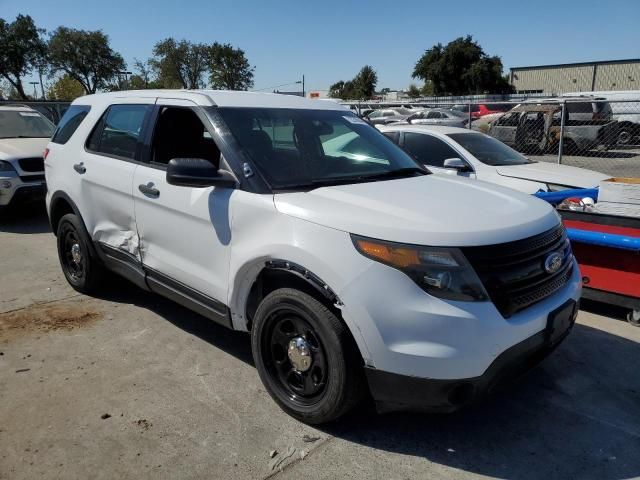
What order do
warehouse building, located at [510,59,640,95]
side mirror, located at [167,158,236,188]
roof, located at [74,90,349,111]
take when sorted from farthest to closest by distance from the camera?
warehouse building, located at [510,59,640,95] < roof, located at [74,90,349,111] < side mirror, located at [167,158,236,188]

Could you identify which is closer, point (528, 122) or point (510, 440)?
point (510, 440)

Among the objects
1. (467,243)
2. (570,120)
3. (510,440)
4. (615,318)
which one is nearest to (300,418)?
(510,440)

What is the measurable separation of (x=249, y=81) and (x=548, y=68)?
36.1m

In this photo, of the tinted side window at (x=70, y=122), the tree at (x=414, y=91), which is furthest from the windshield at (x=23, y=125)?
the tree at (x=414, y=91)

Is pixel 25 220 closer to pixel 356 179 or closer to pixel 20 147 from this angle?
pixel 20 147

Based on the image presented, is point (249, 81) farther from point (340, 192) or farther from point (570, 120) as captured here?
point (340, 192)

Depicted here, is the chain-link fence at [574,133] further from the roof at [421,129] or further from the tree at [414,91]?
the tree at [414,91]

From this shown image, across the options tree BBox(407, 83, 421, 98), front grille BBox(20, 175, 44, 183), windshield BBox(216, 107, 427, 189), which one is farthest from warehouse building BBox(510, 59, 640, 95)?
windshield BBox(216, 107, 427, 189)

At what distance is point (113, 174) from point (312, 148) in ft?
5.46

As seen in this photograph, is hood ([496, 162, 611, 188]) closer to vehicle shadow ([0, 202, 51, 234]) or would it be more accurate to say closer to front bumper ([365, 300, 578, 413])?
front bumper ([365, 300, 578, 413])

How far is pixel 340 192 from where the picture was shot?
2.99 meters

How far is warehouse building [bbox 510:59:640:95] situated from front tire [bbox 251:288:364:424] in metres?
55.7

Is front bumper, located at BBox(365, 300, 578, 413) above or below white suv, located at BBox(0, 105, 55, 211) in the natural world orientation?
below

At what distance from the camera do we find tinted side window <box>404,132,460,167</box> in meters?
7.43
